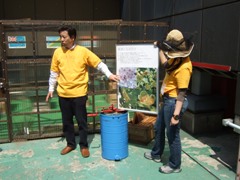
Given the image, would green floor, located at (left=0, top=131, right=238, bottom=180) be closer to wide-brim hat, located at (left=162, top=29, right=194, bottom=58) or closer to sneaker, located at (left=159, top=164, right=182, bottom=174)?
sneaker, located at (left=159, top=164, right=182, bottom=174)

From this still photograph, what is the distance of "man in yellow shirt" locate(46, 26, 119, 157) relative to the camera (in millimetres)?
3904

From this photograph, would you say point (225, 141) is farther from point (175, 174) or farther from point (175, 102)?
point (175, 102)

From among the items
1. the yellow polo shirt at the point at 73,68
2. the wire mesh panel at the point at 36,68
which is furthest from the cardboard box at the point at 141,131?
the yellow polo shirt at the point at 73,68

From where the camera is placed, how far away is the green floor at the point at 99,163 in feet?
11.9

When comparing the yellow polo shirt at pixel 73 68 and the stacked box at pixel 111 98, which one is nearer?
the yellow polo shirt at pixel 73 68

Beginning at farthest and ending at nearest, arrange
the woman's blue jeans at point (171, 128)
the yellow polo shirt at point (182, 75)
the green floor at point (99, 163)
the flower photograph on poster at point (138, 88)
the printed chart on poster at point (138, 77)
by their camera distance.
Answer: the flower photograph on poster at point (138, 88)
the printed chart on poster at point (138, 77)
the green floor at point (99, 163)
the woman's blue jeans at point (171, 128)
the yellow polo shirt at point (182, 75)

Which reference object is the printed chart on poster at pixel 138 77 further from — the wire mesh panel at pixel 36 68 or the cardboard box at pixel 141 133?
the wire mesh panel at pixel 36 68

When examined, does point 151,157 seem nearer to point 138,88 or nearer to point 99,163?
point 99,163

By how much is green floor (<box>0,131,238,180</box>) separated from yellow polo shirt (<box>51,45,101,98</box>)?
3.36ft

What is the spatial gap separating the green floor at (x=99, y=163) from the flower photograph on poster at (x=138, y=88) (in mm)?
781

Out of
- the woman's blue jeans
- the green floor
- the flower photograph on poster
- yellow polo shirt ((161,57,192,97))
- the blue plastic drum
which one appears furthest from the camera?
the flower photograph on poster

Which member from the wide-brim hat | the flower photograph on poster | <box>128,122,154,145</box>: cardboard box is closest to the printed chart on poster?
the flower photograph on poster

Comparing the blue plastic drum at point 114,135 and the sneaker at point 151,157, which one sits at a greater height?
the blue plastic drum at point 114,135

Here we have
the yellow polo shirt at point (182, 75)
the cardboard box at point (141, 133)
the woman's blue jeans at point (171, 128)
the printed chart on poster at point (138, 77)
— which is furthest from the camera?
the cardboard box at point (141, 133)
